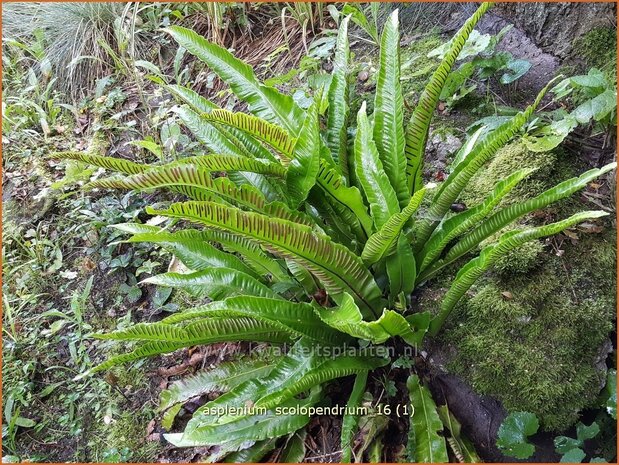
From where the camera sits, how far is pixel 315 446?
2.09m

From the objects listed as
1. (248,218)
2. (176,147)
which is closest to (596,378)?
(248,218)

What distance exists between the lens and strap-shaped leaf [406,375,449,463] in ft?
5.92

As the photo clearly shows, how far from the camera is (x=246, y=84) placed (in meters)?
2.25

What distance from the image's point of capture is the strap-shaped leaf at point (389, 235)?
167cm

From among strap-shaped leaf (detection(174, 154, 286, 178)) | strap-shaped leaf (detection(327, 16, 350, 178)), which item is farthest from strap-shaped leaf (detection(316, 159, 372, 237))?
strap-shaped leaf (detection(327, 16, 350, 178))

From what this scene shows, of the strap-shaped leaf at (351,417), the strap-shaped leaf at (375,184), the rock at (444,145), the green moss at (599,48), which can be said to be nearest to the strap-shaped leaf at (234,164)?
the strap-shaped leaf at (375,184)

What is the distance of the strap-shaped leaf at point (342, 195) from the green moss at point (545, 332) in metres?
0.55

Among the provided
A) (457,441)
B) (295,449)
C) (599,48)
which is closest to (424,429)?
(457,441)

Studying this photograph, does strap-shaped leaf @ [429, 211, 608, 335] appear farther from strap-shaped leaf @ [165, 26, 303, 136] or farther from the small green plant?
strap-shaped leaf @ [165, 26, 303, 136]

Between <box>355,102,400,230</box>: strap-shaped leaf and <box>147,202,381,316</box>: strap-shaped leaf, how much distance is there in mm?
226

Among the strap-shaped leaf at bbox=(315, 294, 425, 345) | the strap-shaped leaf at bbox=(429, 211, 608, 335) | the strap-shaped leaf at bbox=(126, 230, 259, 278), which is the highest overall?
the strap-shaped leaf at bbox=(126, 230, 259, 278)

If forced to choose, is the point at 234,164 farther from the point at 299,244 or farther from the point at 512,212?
the point at 512,212

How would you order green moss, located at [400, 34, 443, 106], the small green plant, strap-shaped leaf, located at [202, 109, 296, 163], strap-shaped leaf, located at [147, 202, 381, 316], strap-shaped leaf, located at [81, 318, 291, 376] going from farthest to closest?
green moss, located at [400, 34, 443, 106] < the small green plant < strap-shaped leaf, located at [81, 318, 291, 376] < strap-shaped leaf, located at [202, 109, 296, 163] < strap-shaped leaf, located at [147, 202, 381, 316]

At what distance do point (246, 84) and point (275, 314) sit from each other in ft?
3.45
